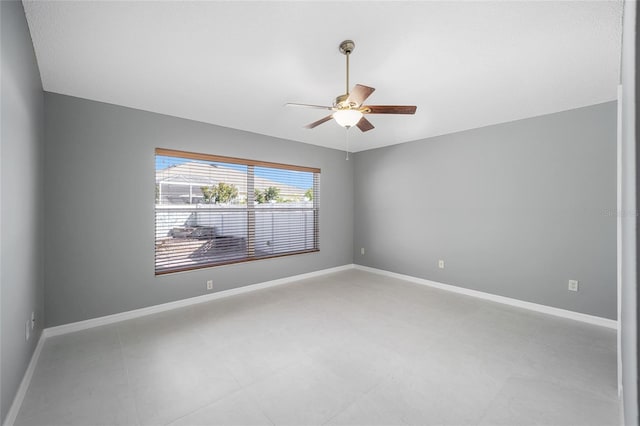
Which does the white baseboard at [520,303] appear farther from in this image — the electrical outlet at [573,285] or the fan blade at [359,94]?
the fan blade at [359,94]

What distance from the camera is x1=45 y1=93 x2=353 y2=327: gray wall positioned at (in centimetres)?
295

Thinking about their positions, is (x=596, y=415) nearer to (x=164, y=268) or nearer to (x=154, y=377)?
(x=154, y=377)

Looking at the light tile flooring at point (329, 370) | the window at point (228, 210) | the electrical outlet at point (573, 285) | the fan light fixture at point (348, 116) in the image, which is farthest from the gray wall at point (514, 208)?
the fan light fixture at point (348, 116)

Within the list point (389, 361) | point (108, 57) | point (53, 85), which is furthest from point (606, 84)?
point (53, 85)

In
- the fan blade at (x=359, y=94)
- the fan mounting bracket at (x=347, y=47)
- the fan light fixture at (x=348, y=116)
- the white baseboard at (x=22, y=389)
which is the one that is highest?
the fan mounting bracket at (x=347, y=47)

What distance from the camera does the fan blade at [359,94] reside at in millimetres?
2080

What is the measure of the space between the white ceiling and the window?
90cm

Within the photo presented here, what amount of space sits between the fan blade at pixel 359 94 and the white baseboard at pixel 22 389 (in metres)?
3.00

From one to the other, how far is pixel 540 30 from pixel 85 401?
4018 mm

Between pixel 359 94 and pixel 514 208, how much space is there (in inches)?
116

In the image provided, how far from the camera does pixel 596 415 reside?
71.3 inches

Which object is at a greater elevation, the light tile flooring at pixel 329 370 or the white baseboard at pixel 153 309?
the white baseboard at pixel 153 309

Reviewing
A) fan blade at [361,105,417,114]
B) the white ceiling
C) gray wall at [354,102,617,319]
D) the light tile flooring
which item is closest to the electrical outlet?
gray wall at [354,102,617,319]

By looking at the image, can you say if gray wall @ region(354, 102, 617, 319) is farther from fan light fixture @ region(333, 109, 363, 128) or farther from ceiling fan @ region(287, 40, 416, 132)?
fan light fixture @ region(333, 109, 363, 128)
